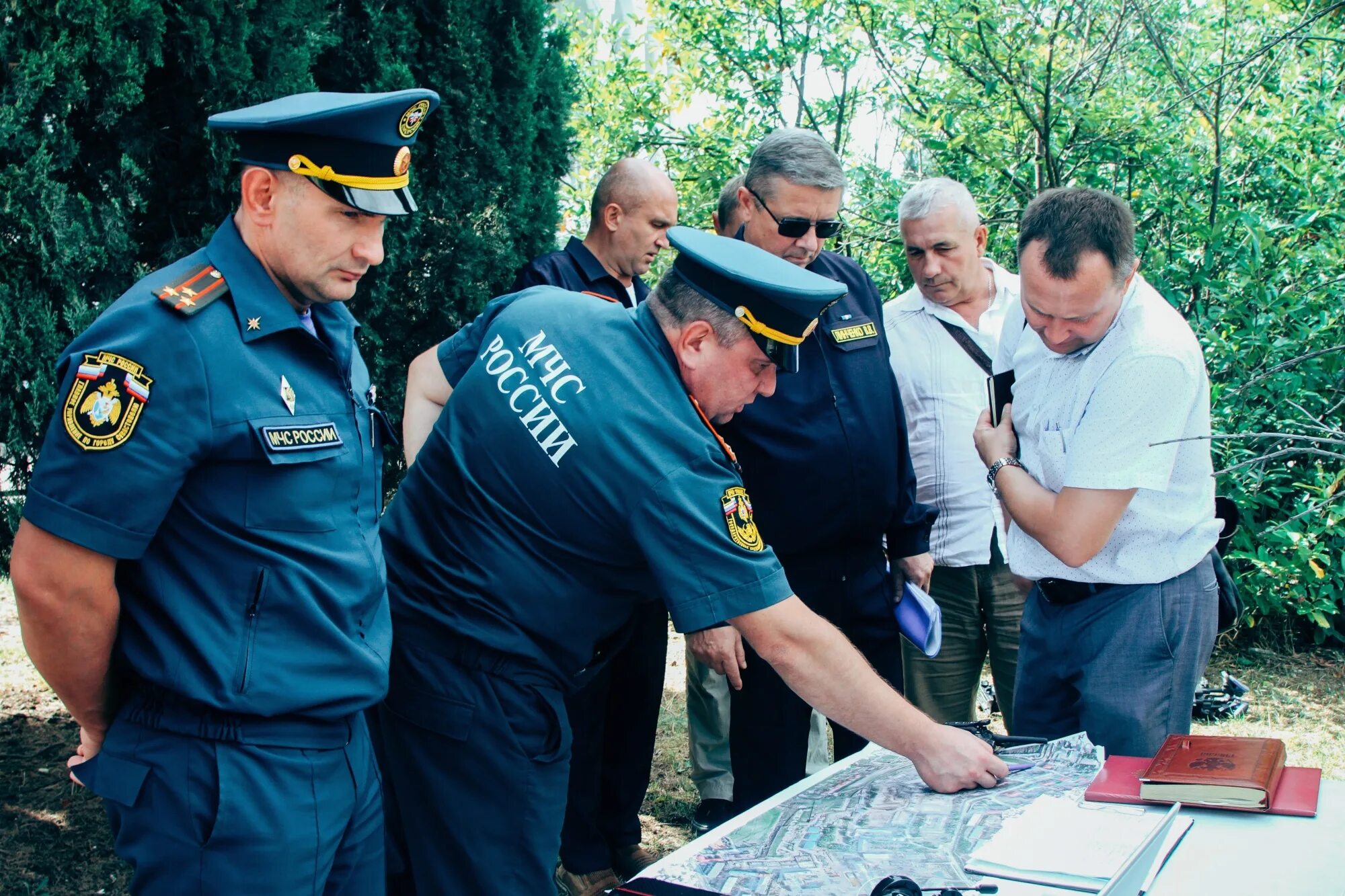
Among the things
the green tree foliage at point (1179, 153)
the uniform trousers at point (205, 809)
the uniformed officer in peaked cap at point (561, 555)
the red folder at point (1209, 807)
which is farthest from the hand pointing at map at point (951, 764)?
the green tree foliage at point (1179, 153)

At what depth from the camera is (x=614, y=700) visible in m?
3.51

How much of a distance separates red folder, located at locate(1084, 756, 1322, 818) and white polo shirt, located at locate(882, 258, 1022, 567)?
1.32m

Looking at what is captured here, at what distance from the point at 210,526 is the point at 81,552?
18 cm

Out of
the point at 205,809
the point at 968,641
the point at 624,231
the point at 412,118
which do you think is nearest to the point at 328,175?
the point at 412,118

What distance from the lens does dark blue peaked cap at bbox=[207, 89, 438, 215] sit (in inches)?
73.1

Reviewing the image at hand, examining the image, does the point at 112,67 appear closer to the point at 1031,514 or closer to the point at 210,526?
the point at 210,526

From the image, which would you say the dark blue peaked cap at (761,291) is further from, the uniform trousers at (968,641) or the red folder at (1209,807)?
the uniform trousers at (968,641)

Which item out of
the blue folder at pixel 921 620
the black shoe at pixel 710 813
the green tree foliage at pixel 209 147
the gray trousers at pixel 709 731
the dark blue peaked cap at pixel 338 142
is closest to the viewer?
the dark blue peaked cap at pixel 338 142

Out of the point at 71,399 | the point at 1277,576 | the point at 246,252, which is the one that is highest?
the point at 246,252

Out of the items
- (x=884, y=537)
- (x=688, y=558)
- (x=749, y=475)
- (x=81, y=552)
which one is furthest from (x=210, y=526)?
(x=884, y=537)

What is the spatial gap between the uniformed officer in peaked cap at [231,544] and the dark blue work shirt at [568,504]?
8.4 inches

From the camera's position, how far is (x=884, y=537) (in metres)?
3.48

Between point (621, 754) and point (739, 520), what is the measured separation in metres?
1.77

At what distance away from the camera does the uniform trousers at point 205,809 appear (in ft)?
5.69
